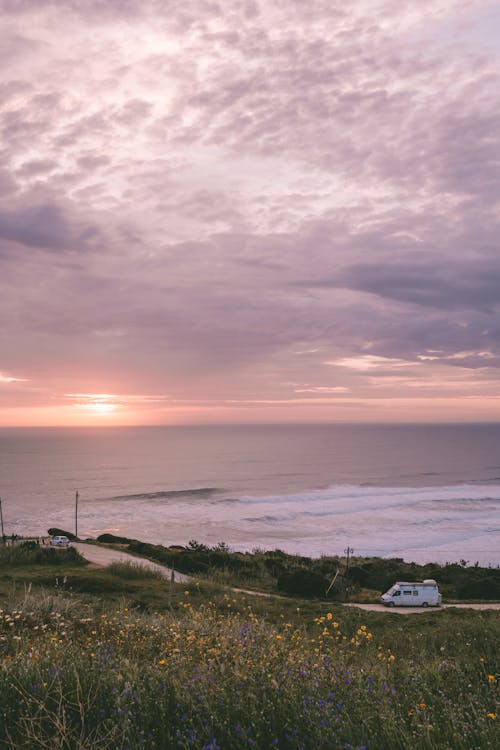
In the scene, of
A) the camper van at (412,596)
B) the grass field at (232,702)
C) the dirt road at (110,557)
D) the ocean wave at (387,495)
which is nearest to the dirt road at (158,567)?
the dirt road at (110,557)

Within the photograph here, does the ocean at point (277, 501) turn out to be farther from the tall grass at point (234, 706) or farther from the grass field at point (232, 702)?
the tall grass at point (234, 706)

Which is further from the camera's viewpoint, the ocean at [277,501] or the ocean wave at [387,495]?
the ocean wave at [387,495]

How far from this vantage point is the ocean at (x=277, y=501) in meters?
56.5

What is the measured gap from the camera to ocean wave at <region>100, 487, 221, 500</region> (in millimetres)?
81356

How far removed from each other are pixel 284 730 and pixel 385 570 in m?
32.5

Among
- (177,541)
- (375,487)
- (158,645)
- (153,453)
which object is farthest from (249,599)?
(153,453)

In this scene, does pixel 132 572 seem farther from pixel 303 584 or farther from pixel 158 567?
pixel 303 584

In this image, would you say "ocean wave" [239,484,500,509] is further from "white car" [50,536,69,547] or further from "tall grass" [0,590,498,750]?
"tall grass" [0,590,498,750]

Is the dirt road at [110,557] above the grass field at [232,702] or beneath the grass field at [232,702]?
beneath

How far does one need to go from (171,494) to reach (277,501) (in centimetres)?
1726

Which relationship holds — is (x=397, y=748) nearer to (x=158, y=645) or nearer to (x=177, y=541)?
(x=158, y=645)

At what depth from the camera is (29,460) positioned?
13725cm

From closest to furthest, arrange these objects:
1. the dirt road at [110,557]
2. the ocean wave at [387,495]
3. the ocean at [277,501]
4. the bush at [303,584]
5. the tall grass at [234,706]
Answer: the tall grass at [234,706], the bush at [303,584], the dirt road at [110,557], the ocean at [277,501], the ocean wave at [387,495]

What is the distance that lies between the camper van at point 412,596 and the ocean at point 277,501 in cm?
2460
